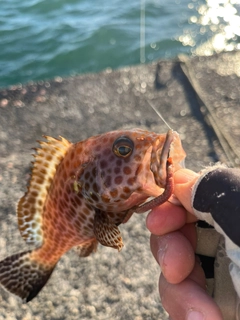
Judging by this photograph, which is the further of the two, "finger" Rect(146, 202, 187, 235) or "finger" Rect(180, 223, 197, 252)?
"finger" Rect(180, 223, 197, 252)

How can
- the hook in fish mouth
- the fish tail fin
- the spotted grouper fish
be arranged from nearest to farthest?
the hook in fish mouth < the spotted grouper fish < the fish tail fin

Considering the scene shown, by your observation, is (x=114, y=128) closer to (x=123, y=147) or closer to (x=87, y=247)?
(x=87, y=247)

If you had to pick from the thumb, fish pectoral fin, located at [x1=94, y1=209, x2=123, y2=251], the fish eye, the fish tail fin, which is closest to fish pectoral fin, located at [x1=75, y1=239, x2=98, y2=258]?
the fish tail fin

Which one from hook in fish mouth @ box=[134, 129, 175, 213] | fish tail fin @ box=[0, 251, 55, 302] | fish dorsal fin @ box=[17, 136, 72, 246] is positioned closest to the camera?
hook in fish mouth @ box=[134, 129, 175, 213]

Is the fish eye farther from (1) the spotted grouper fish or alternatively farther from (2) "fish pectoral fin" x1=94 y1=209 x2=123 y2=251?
(2) "fish pectoral fin" x1=94 y1=209 x2=123 y2=251

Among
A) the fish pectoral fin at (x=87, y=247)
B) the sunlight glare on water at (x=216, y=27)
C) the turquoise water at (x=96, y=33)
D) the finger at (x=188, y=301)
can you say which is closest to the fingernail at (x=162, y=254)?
the finger at (x=188, y=301)

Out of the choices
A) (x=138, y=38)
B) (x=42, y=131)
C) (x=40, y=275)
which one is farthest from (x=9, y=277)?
(x=138, y=38)
